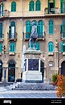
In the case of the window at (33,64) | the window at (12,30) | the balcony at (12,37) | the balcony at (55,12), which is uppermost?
the balcony at (55,12)

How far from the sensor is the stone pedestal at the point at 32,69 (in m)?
32.9

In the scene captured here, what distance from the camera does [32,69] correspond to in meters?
33.3

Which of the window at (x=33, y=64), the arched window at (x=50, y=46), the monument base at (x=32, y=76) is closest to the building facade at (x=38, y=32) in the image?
the arched window at (x=50, y=46)

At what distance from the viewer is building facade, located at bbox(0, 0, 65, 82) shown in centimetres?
4900

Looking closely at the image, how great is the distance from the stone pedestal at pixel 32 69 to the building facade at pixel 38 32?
15011 mm

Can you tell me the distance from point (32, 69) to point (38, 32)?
17.0 meters

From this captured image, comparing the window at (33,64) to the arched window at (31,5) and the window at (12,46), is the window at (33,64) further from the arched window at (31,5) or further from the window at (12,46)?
the arched window at (31,5)

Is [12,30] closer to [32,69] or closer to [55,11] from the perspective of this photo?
[55,11]

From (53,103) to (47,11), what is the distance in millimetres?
42554

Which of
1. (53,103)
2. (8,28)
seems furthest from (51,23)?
(53,103)

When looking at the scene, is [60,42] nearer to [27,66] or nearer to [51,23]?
[51,23]

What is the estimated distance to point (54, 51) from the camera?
49.0 m

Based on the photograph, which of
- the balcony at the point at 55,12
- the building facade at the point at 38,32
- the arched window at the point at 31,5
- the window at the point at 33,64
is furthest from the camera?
the arched window at the point at 31,5

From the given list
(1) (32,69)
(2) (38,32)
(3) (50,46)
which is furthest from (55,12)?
(1) (32,69)
